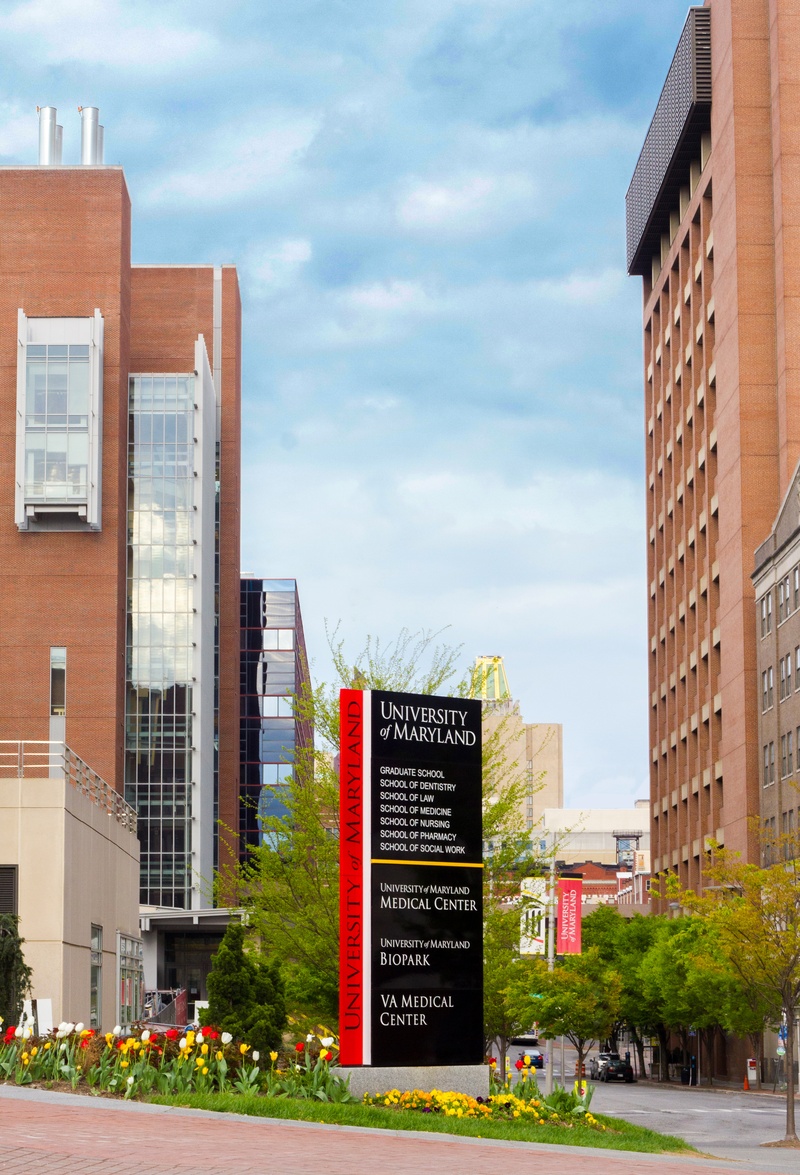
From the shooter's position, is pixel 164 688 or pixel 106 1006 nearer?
pixel 106 1006

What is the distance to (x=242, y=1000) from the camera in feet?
81.0

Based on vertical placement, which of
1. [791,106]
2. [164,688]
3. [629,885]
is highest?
[791,106]

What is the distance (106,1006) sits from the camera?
38.1 m

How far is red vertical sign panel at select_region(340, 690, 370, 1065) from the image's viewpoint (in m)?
19.7

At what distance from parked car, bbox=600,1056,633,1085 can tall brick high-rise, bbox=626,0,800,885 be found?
1367cm

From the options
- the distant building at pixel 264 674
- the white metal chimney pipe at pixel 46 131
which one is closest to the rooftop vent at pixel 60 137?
the white metal chimney pipe at pixel 46 131

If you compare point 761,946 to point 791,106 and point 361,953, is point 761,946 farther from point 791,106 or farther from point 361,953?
point 791,106

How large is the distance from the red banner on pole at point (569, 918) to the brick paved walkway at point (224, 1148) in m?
23.7

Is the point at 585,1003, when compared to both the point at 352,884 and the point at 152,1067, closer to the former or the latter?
the point at 352,884

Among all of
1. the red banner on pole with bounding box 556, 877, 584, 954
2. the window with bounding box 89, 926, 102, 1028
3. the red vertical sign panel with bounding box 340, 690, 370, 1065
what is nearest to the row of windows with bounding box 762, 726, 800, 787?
the red banner on pole with bounding box 556, 877, 584, 954

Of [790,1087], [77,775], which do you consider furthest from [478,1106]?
[790,1087]

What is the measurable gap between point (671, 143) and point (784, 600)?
38178 mm

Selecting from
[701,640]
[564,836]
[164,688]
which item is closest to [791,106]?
[701,640]

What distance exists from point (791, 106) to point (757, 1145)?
64.0m
